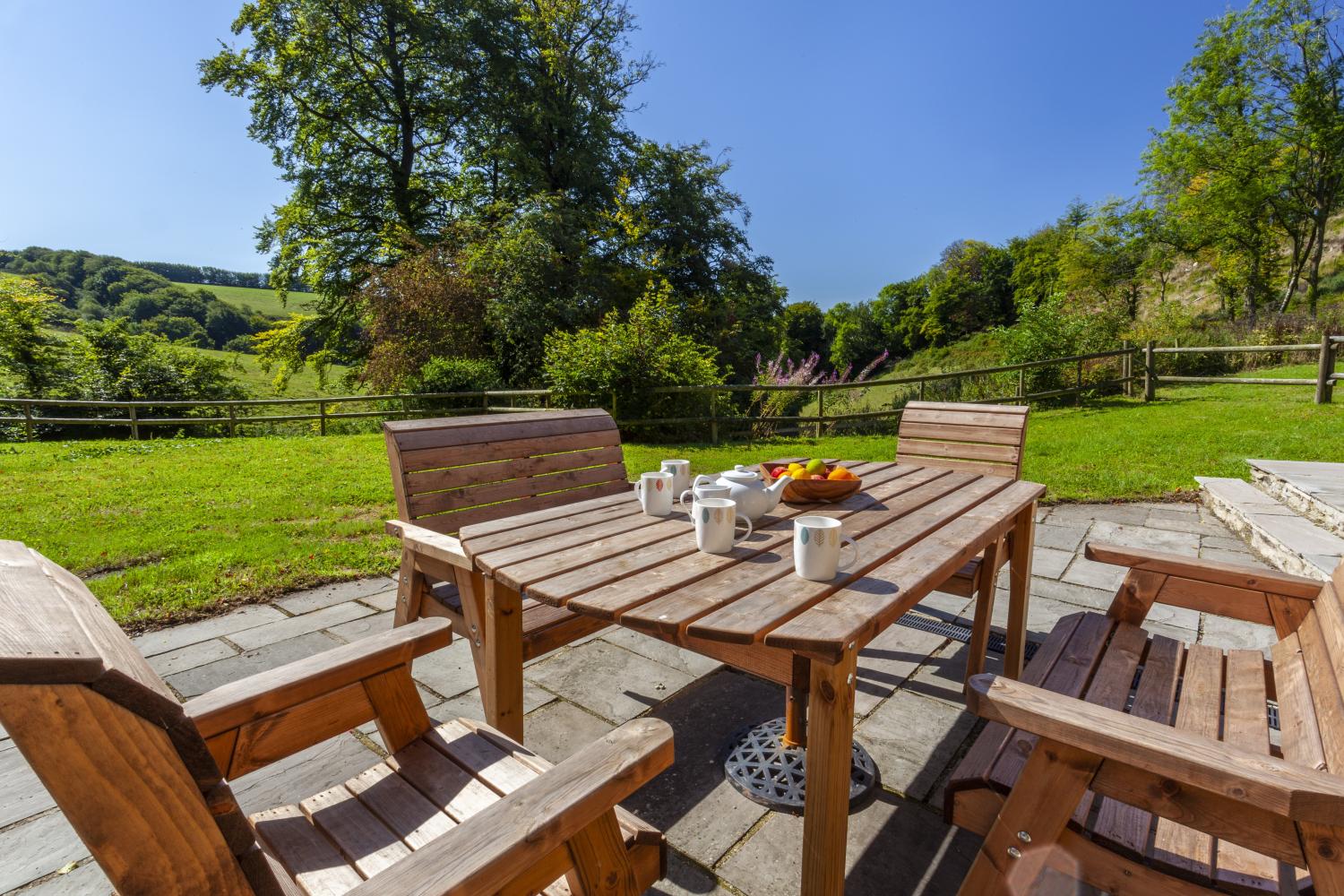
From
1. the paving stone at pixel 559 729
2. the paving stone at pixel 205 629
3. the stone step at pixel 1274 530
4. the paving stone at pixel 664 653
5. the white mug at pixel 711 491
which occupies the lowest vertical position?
the paving stone at pixel 559 729

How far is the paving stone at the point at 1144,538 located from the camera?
12.4 ft

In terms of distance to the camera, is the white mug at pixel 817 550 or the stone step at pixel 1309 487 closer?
the white mug at pixel 817 550

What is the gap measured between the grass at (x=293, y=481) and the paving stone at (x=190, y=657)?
445 millimetres

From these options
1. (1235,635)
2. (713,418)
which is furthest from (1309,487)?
(713,418)

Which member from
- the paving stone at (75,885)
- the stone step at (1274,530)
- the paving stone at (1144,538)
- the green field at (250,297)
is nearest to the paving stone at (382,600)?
the paving stone at (75,885)

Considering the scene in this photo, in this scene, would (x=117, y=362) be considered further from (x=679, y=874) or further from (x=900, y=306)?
(x=900, y=306)

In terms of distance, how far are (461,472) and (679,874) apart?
1.50 meters

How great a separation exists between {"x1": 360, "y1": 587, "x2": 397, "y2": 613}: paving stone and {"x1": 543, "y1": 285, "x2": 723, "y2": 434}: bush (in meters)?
5.31

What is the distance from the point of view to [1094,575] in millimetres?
3389

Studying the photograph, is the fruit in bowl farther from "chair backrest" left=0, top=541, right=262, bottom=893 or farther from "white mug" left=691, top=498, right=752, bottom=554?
"chair backrest" left=0, top=541, right=262, bottom=893

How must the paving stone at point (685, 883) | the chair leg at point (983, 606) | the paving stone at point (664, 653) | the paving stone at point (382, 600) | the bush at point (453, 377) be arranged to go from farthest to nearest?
the bush at point (453, 377)
the paving stone at point (382, 600)
the paving stone at point (664, 653)
the chair leg at point (983, 606)
the paving stone at point (685, 883)

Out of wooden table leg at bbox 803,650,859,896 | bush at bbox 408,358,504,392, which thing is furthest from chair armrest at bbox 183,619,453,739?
bush at bbox 408,358,504,392

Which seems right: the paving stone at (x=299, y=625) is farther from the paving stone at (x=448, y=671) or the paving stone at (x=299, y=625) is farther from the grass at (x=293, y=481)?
the paving stone at (x=448, y=671)

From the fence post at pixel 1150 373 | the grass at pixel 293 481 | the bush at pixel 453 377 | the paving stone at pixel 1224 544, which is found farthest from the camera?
the bush at pixel 453 377
